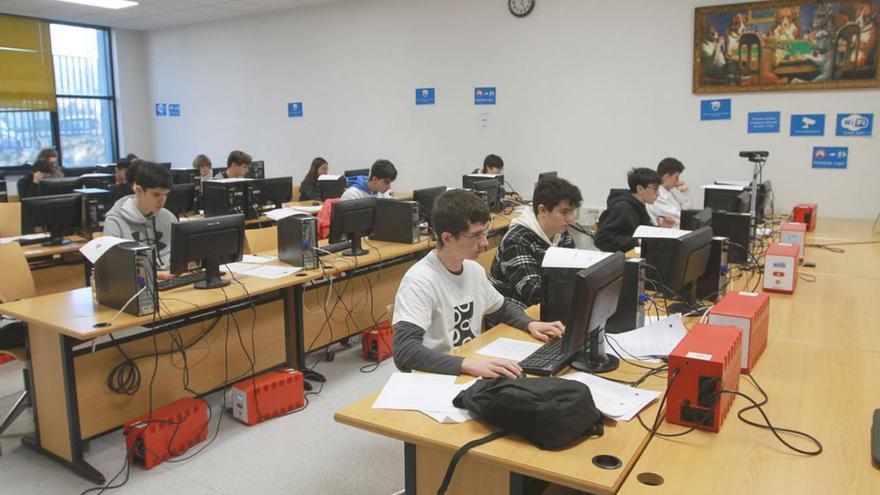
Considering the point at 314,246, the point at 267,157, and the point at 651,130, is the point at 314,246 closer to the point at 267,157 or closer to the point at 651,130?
the point at 651,130

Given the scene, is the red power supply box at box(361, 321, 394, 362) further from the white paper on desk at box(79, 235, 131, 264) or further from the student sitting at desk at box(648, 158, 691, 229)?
the student sitting at desk at box(648, 158, 691, 229)

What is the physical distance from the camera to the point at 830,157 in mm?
5637

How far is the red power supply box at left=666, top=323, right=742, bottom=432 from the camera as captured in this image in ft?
5.31

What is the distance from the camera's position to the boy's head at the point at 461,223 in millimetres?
2168

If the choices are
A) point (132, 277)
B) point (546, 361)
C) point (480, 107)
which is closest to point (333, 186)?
point (480, 107)

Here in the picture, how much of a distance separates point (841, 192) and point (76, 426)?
6.01 metres

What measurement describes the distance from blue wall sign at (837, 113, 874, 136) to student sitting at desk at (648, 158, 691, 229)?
53.9 inches

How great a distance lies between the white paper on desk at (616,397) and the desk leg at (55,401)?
7.14ft

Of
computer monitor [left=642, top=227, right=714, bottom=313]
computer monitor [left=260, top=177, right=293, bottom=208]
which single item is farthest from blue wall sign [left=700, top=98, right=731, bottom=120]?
computer monitor [left=260, top=177, right=293, bottom=208]

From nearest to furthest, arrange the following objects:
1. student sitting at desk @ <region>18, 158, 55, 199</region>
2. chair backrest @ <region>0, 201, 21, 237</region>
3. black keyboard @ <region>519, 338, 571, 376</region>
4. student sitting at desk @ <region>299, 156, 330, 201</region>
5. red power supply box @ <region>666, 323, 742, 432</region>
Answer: red power supply box @ <region>666, 323, 742, 432</region>
black keyboard @ <region>519, 338, 571, 376</region>
chair backrest @ <region>0, 201, 21, 237</region>
student sitting at desk @ <region>18, 158, 55, 199</region>
student sitting at desk @ <region>299, 156, 330, 201</region>

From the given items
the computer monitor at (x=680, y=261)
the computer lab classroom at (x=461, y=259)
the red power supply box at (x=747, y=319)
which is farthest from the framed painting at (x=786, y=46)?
the red power supply box at (x=747, y=319)

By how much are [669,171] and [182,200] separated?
4.48 meters

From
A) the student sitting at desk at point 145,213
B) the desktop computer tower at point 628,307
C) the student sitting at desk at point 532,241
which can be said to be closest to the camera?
the desktop computer tower at point 628,307

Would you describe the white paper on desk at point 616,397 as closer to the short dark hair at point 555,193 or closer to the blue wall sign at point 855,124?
the short dark hair at point 555,193
